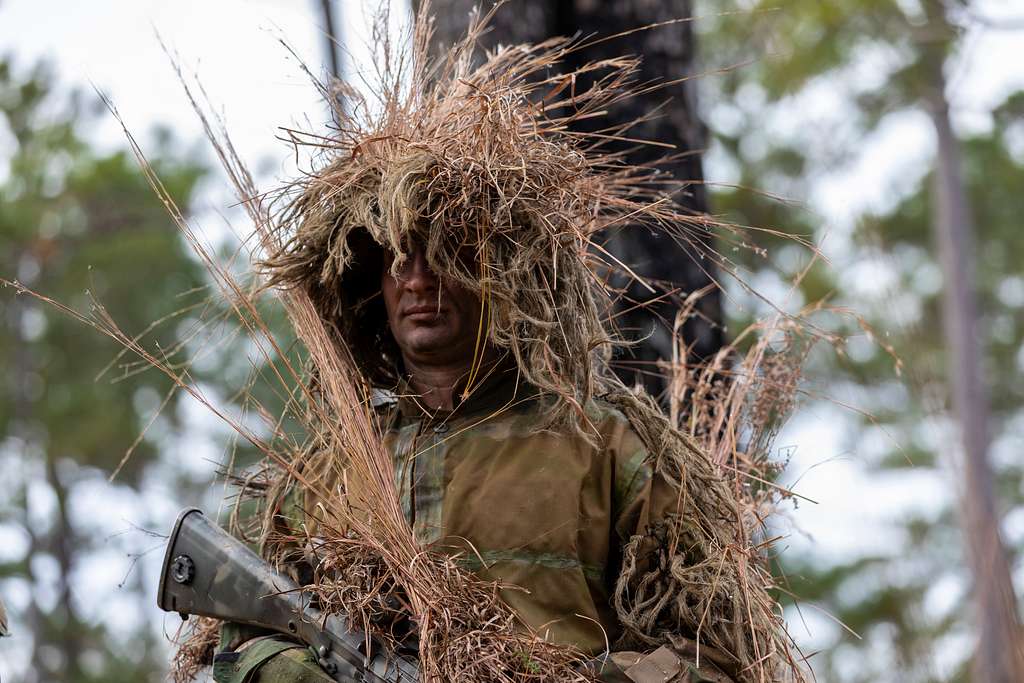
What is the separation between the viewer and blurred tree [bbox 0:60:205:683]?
13.1 meters

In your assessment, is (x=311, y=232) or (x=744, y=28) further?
(x=744, y=28)

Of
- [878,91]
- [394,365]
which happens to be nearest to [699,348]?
[394,365]

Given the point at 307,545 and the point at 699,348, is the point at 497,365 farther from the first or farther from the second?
the point at 699,348

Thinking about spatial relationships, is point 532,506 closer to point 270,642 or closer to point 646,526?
point 646,526

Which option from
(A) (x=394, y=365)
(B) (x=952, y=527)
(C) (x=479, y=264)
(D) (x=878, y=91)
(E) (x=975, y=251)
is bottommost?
(B) (x=952, y=527)

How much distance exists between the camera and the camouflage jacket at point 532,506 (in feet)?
10.1

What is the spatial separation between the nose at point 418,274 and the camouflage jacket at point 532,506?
0.94ft

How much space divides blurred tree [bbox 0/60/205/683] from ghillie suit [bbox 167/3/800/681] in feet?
30.4

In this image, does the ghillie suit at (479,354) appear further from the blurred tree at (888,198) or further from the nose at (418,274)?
the blurred tree at (888,198)

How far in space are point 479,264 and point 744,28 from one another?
27.0 ft

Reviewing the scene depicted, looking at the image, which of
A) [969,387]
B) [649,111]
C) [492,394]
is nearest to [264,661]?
[492,394]

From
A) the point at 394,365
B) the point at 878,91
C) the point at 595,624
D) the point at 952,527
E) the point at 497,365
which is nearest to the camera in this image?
the point at 595,624

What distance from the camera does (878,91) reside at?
13156 millimetres

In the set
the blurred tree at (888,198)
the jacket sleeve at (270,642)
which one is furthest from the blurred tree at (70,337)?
the jacket sleeve at (270,642)
